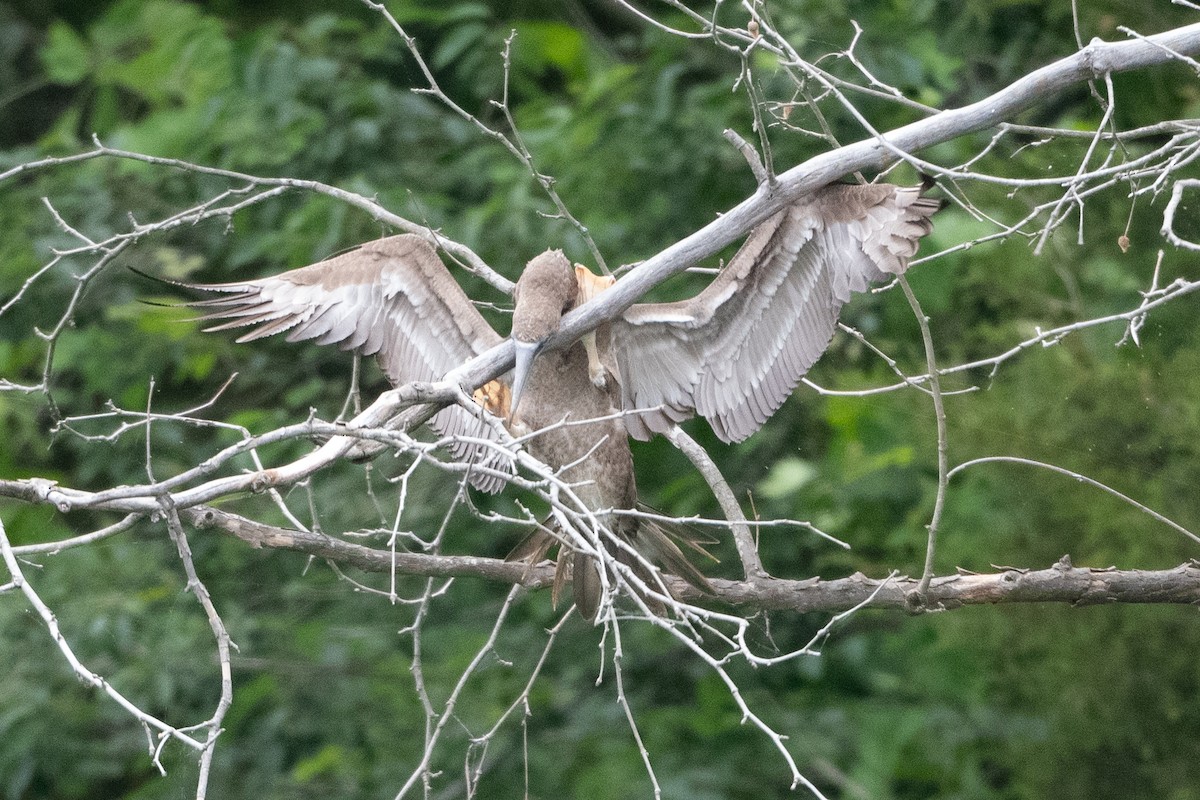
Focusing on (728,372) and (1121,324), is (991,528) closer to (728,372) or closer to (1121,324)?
(1121,324)

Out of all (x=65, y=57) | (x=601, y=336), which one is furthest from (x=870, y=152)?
(x=65, y=57)

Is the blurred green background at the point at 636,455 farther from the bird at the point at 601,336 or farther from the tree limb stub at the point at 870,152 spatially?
the tree limb stub at the point at 870,152

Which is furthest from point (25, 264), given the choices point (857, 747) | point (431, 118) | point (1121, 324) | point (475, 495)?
point (1121, 324)

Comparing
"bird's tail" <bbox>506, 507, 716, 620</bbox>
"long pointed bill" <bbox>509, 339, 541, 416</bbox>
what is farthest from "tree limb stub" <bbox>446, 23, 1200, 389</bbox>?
"bird's tail" <bbox>506, 507, 716, 620</bbox>

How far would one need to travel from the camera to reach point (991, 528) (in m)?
3.64

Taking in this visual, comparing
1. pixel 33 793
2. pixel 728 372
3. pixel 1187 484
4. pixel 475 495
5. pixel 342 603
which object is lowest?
pixel 33 793

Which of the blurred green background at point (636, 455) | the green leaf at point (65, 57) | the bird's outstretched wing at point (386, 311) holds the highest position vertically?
the bird's outstretched wing at point (386, 311)

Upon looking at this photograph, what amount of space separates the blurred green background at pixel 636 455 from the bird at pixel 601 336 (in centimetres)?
57

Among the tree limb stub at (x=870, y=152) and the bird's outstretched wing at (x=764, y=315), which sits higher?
the tree limb stub at (x=870, y=152)

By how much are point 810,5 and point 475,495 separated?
173 centimetres

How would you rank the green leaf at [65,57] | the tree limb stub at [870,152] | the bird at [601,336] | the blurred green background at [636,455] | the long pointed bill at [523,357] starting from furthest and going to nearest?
the green leaf at [65,57] < the blurred green background at [636,455] < the bird at [601,336] < the long pointed bill at [523,357] < the tree limb stub at [870,152]

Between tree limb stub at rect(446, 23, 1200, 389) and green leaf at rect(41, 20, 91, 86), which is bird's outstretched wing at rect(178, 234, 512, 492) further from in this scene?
green leaf at rect(41, 20, 91, 86)

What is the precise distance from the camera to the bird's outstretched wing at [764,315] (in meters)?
2.29

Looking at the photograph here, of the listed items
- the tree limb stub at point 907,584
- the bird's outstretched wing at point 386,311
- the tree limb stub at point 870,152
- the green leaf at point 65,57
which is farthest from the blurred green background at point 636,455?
the tree limb stub at point 870,152
